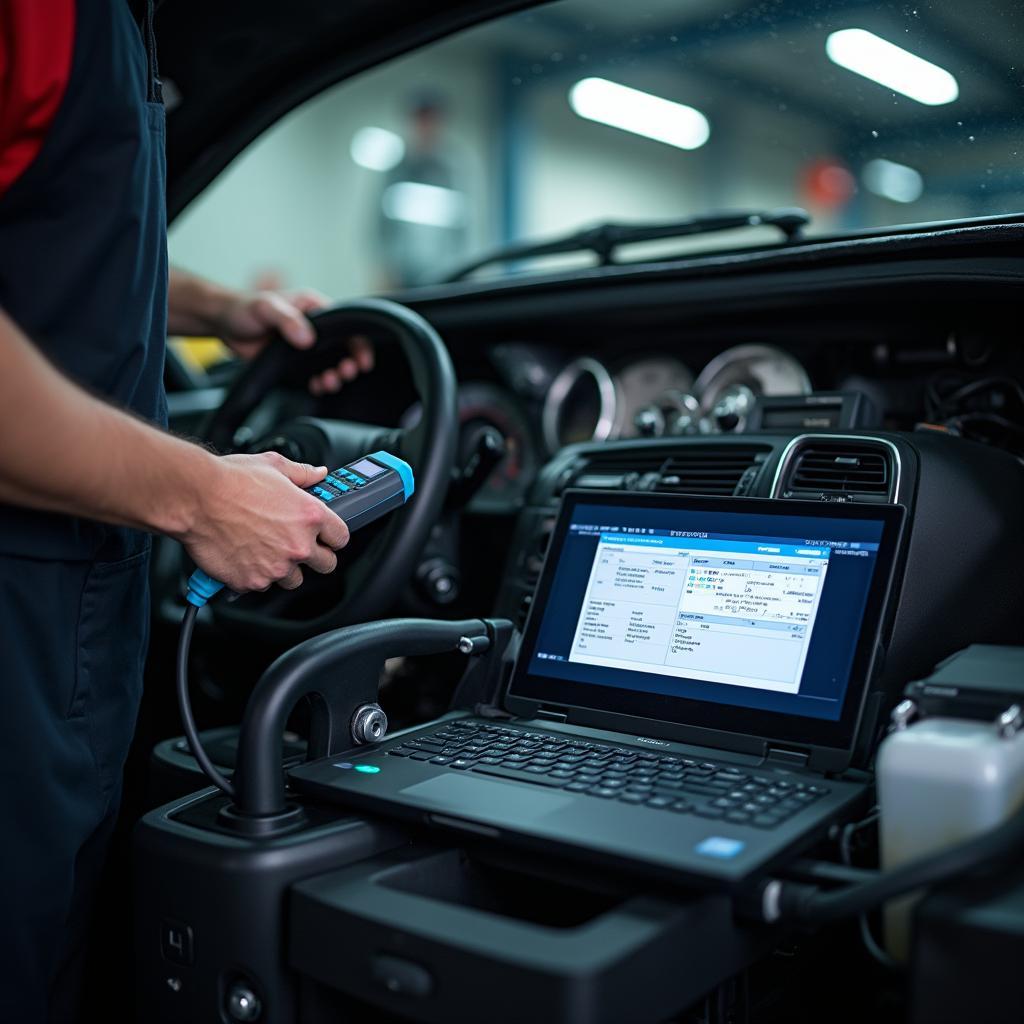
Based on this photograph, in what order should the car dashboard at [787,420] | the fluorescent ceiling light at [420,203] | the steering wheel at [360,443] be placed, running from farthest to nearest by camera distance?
the fluorescent ceiling light at [420,203], the steering wheel at [360,443], the car dashboard at [787,420]

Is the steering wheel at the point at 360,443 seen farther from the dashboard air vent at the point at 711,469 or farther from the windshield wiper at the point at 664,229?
the windshield wiper at the point at 664,229

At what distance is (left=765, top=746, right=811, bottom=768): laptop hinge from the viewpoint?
3.22 ft

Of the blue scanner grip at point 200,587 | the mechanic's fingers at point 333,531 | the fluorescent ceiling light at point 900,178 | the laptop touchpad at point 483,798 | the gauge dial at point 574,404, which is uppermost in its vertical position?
the fluorescent ceiling light at point 900,178

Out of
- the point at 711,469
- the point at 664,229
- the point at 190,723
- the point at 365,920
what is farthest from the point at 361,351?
the point at 365,920

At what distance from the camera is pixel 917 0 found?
133 centimetres

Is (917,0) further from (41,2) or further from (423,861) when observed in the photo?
(423,861)

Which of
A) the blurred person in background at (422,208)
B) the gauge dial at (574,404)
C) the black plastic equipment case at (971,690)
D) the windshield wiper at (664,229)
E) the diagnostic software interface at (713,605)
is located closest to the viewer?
the black plastic equipment case at (971,690)

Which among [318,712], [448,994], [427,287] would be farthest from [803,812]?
[427,287]

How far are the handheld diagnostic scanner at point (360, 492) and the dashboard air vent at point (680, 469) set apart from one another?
33cm

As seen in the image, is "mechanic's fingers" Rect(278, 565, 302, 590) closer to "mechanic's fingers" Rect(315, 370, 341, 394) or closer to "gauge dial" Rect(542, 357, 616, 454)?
"mechanic's fingers" Rect(315, 370, 341, 394)

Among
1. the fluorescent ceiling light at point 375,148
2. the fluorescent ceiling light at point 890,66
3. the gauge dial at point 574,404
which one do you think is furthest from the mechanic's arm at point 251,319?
the fluorescent ceiling light at point 375,148

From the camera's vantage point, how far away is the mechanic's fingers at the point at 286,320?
5.38ft

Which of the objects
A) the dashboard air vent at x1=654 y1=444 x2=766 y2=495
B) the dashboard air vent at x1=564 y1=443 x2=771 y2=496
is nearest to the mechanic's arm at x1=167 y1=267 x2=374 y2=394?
the dashboard air vent at x1=564 y1=443 x2=771 y2=496

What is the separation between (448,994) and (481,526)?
1069 millimetres
